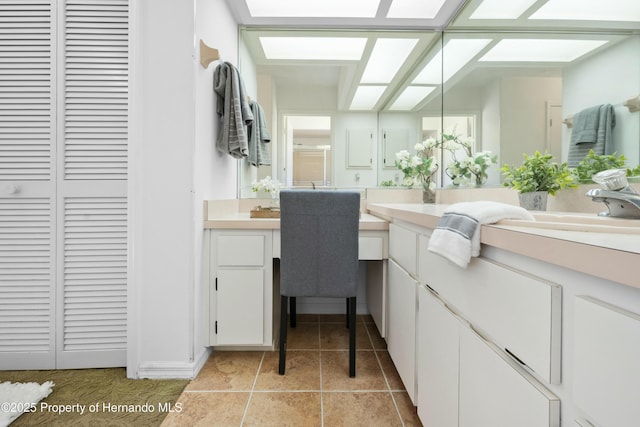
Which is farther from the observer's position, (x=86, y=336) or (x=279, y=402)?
(x=86, y=336)

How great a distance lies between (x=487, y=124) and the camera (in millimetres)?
1749

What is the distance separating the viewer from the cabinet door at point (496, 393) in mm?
523

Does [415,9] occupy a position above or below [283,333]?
above

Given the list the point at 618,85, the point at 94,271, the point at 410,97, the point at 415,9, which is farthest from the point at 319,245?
the point at 415,9

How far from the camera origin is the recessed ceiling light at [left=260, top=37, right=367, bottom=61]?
7.41 feet

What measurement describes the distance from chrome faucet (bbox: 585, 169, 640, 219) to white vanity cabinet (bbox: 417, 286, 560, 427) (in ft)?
1.71

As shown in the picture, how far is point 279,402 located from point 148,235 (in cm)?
104

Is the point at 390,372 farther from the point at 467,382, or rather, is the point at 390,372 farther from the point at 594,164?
the point at 594,164

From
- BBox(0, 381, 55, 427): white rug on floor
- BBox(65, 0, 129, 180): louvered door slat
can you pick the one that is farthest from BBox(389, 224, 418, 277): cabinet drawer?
BBox(0, 381, 55, 427): white rug on floor

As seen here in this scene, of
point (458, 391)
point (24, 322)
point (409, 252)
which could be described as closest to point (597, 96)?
point (409, 252)

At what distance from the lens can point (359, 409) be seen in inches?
52.7

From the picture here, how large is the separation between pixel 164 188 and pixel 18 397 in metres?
1.14

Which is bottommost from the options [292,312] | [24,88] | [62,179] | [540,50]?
[292,312]

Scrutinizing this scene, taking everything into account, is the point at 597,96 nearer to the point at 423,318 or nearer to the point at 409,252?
the point at 409,252
